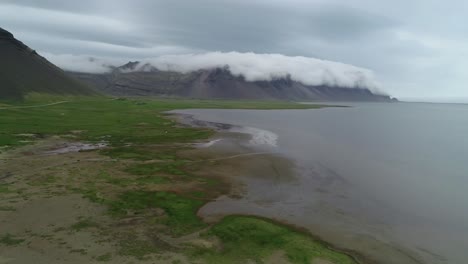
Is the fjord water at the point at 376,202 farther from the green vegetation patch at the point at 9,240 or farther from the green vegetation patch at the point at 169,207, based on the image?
the green vegetation patch at the point at 9,240

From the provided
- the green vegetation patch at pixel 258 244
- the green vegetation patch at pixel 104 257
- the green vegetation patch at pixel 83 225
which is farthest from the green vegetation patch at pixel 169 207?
the green vegetation patch at pixel 104 257

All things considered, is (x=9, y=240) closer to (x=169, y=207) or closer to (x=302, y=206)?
(x=169, y=207)

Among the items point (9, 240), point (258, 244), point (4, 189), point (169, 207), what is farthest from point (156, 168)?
point (258, 244)

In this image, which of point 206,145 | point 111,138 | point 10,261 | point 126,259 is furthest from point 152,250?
point 111,138

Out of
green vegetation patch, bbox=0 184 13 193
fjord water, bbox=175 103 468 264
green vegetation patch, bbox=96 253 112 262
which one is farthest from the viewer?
green vegetation patch, bbox=0 184 13 193

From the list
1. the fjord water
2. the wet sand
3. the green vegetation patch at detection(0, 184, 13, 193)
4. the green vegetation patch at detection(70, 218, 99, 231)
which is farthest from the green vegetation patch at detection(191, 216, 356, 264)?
the green vegetation patch at detection(0, 184, 13, 193)

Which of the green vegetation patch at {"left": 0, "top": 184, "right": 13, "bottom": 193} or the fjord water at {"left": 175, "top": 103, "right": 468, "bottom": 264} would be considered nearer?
the fjord water at {"left": 175, "top": 103, "right": 468, "bottom": 264}

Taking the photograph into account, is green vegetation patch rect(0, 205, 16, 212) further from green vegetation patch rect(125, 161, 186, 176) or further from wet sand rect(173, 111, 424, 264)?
green vegetation patch rect(125, 161, 186, 176)
